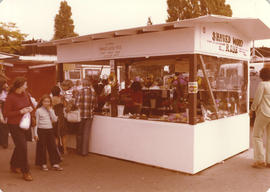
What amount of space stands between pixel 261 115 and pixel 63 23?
3560 cm

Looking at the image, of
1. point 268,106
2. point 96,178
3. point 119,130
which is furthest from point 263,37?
point 96,178

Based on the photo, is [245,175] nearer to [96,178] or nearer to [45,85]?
[96,178]

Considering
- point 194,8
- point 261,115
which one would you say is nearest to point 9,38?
point 194,8

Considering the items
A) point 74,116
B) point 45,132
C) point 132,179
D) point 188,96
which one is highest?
point 188,96

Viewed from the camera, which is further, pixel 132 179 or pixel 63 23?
pixel 63 23

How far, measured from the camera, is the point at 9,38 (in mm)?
19906

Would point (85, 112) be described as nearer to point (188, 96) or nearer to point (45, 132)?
point (45, 132)

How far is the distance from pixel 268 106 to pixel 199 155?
1647mm

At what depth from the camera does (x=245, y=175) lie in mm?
5449

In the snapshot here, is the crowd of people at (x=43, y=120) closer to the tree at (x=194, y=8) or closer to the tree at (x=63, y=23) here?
the tree at (x=194, y=8)

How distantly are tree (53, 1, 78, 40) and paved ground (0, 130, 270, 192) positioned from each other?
32.5 metres

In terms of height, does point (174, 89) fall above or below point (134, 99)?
above

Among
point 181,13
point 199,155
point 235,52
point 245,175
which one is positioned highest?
point 181,13

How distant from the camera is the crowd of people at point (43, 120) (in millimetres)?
5152
